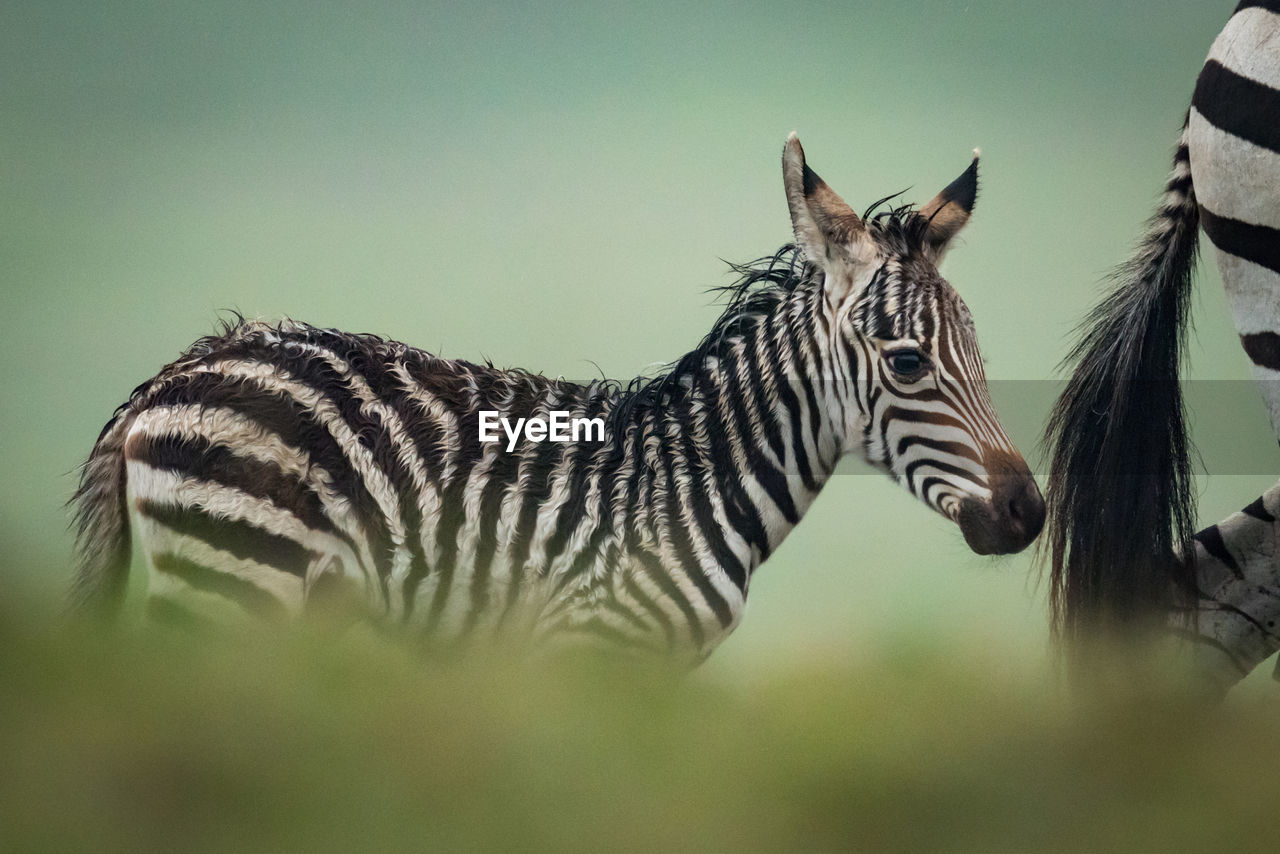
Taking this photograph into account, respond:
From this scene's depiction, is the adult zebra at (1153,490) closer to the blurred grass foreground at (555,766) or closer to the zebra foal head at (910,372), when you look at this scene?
the zebra foal head at (910,372)

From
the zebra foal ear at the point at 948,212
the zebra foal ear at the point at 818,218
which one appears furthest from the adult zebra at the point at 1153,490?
the zebra foal ear at the point at 818,218

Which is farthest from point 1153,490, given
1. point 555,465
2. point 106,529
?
point 106,529

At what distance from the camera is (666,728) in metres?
1.40

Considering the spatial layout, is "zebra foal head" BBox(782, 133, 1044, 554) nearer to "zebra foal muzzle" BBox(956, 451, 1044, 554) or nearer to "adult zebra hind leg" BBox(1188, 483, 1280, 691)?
"zebra foal muzzle" BBox(956, 451, 1044, 554)

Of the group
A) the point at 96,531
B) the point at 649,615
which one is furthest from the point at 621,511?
the point at 96,531

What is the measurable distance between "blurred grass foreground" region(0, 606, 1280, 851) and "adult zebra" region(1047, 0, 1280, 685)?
261cm

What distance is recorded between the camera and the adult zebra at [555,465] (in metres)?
3.59

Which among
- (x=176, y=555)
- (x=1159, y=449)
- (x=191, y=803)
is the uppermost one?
(x=1159, y=449)

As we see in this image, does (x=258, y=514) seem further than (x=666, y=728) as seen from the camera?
Yes

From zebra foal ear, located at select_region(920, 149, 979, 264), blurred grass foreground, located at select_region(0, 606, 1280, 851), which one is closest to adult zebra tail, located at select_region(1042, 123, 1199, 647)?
zebra foal ear, located at select_region(920, 149, 979, 264)

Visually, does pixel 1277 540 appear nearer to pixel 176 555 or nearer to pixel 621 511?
pixel 621 511

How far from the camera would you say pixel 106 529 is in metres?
3.77

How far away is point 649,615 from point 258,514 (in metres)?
1.24

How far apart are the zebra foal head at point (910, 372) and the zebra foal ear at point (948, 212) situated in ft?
0.36
